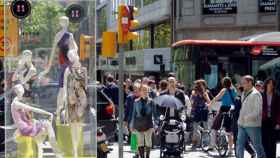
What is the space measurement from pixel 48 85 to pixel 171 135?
3936 millimetres

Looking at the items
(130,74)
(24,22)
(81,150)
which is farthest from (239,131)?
(130,74)

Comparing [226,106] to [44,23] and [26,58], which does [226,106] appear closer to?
[44,23]

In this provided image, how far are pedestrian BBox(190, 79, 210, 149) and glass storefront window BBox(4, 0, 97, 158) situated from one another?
705cm

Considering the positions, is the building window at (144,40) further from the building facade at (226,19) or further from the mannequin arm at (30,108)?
the mannequin arm at (30,108)

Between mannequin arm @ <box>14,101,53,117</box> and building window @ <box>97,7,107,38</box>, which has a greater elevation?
building window @ <box>97,7,107,38</box>

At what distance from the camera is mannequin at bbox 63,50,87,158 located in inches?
469

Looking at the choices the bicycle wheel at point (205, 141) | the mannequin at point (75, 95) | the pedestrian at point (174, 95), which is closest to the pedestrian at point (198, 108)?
the bicycle wheel at point (205, 141)

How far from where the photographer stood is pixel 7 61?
39.2 feet

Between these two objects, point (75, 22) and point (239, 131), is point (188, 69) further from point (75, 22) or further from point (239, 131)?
point (75, 22)

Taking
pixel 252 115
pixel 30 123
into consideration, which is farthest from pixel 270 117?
pixel 30 123

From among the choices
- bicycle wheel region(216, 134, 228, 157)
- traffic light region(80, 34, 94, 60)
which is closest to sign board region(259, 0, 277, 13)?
bicycle wheel region(216, 134, 228, 157)

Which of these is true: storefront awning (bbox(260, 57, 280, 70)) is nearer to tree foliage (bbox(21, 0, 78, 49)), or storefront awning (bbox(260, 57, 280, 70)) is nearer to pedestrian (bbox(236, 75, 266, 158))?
pedestrian (bbox(236, 75, 266, 158))

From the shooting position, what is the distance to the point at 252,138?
13555 millimetres

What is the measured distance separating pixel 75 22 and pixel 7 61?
52.4 inches
